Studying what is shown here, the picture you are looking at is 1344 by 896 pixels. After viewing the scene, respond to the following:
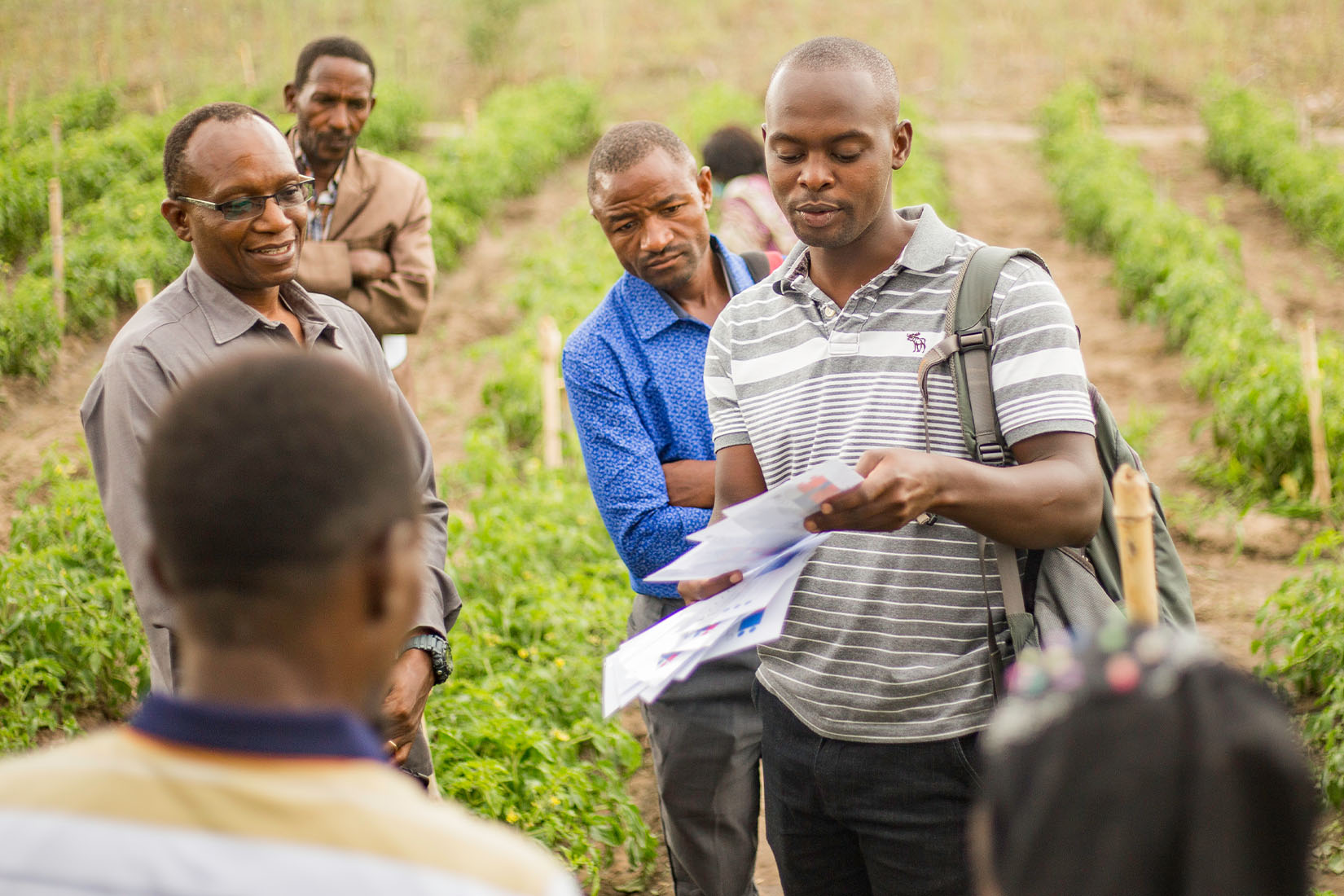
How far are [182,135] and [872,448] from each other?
1.59 meters

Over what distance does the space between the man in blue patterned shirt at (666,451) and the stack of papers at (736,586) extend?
2.36 feet

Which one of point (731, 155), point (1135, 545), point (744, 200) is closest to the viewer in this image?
point (1135, 545)

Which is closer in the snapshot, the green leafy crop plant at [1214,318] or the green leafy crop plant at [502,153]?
the green leafy crop plant at [1214,318]

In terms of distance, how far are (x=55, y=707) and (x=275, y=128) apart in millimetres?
2627

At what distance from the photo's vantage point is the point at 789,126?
201 centimetres

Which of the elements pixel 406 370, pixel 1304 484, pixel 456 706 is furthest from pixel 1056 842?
pixel 1304 484

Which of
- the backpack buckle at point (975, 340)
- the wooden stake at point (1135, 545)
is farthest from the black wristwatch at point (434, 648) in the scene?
the wooden stake at point (1135, 545)

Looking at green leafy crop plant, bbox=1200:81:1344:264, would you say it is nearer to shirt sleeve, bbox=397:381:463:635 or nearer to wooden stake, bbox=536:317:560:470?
wooden stake, bbox=536:317:560:470

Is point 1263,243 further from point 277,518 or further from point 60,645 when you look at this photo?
point 277,518

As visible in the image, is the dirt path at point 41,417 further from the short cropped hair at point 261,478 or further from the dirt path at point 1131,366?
the dirt path at point 1131,366

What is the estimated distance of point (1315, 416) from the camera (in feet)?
21.1

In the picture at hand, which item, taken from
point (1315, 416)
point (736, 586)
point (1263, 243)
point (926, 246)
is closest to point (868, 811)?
point (736, 586)

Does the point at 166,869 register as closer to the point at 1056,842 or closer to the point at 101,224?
the point at 1056,842

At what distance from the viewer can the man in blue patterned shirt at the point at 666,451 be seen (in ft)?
8.90
